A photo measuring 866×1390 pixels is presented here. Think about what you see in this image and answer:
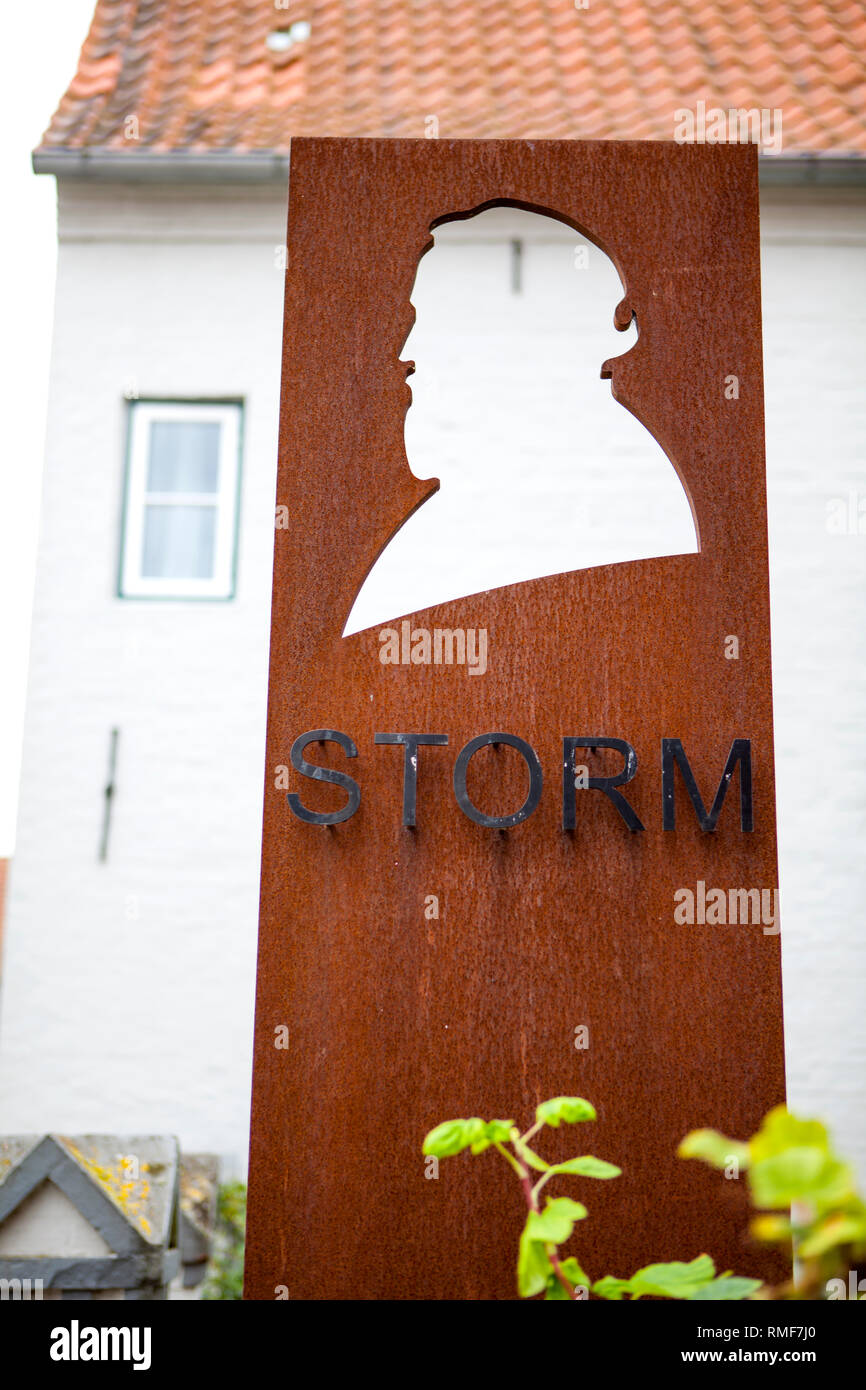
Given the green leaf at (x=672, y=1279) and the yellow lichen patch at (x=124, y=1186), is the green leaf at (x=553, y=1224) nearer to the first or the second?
the green leaf at (x=672, y=1279)

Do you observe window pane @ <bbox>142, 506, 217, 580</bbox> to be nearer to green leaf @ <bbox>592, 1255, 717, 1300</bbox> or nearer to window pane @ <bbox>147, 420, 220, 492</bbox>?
window pane @ <bbox>147, 420, 220, 492</bbox>

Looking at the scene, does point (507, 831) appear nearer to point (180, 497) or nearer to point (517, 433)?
point (517, 433)

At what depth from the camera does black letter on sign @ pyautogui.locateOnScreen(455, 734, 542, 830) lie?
2416 mm

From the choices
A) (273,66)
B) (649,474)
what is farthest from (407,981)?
(273,66)

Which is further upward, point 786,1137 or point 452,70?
point 452,70

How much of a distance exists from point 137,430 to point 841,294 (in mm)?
3524

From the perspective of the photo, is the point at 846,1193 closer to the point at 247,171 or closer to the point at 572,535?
the point at 572,535

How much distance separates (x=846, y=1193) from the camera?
0.64 m

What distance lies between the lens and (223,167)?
6.22 metres

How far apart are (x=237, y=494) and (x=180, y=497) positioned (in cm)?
30

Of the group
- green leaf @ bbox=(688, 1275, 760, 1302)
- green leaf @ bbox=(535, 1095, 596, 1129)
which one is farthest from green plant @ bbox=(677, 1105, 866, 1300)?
green leaf @ bbox=(535, 1095, 596, 1129)

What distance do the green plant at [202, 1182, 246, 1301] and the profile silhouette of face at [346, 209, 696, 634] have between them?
257 cm

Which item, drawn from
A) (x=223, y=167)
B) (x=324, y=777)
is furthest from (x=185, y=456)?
(x=324, y=777)

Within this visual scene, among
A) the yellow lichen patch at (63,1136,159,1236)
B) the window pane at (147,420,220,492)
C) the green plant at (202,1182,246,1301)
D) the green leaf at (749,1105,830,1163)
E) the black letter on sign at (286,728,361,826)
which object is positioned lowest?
the green plant at (202,1182,246,1301)
